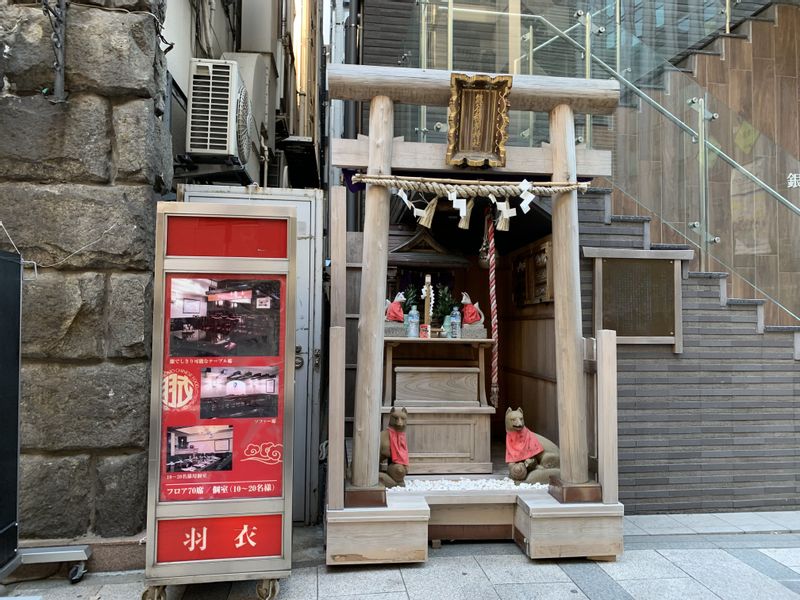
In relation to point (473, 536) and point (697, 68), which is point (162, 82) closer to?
point (473, 536)

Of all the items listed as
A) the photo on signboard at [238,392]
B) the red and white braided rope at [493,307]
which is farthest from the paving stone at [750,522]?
the photo on signboard at [238,392]

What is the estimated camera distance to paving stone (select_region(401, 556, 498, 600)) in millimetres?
3604

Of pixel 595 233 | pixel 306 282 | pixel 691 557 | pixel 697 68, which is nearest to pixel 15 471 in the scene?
pixel 306 282

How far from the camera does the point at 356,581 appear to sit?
379 centimetres

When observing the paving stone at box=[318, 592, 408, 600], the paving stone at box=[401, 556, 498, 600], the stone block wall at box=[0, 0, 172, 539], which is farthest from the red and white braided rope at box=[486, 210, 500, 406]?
the stone block wall at box=[0, 0, 172, 539]

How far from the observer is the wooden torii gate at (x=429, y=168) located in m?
4.19

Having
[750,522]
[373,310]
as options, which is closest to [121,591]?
[373,310]

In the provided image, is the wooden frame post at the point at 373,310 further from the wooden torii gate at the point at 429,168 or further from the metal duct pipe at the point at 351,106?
the metal duct pipe at the point at 351,106

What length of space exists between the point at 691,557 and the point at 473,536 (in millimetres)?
1779

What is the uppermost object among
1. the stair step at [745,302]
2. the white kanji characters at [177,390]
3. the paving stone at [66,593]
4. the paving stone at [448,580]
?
the stair step at [745,302]

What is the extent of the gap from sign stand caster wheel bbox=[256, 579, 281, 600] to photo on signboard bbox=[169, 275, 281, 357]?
151 centimetres

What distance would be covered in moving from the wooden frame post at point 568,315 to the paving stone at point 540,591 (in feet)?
2.61

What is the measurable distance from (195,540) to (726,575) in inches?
153

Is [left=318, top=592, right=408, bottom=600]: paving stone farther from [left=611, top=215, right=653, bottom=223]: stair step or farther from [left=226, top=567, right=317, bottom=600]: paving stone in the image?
[left=611, top=215, right=653, bottom=223]: stair step
